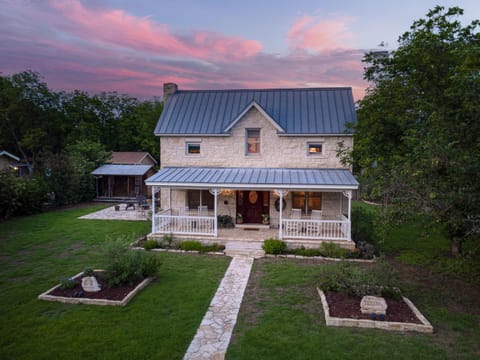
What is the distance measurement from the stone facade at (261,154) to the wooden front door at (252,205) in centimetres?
35

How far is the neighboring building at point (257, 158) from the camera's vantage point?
15398 mm

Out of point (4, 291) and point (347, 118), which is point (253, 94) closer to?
point (347, 118)

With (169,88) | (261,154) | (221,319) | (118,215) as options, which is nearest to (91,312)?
(221,319)

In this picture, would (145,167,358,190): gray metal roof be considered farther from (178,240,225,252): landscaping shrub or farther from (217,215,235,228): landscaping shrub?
(178,240,225,252): landscaping shrub

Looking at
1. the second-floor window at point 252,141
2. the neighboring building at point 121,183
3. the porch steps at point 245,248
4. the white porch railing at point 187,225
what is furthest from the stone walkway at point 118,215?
the porch steps at point 245,248

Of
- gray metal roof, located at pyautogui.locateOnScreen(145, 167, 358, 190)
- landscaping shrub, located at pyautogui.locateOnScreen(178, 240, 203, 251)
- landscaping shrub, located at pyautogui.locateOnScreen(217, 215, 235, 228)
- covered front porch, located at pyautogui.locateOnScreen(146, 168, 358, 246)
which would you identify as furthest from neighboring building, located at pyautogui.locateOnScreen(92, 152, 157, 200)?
landscaping shrub, located at pyautogui.locateOnScreen(178, 240, 203, 251)

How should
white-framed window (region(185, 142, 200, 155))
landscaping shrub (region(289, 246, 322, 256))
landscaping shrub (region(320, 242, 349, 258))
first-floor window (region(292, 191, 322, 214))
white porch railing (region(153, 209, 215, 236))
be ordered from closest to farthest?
landscaping shrub (region(320, 242, 349, 258))
landscaping shrub (region(289, 246, 322, 256))
white porch railing (region(153, 209, 215, 236))
first-floor window (region(292, 191, 322, 214))
white-framed window (region(185, 142, 200, 155))

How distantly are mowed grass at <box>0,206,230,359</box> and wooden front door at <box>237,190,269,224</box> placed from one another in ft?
15.9

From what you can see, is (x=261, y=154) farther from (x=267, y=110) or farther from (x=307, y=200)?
(x=307, y=200)

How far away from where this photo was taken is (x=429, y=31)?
1081 cm

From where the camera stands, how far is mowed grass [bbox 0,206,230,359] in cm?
628

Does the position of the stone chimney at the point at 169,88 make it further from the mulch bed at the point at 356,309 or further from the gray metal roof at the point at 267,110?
the mulch bed at the point at 356,309

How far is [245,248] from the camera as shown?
44.4 ft

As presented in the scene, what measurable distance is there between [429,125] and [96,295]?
10655mm
